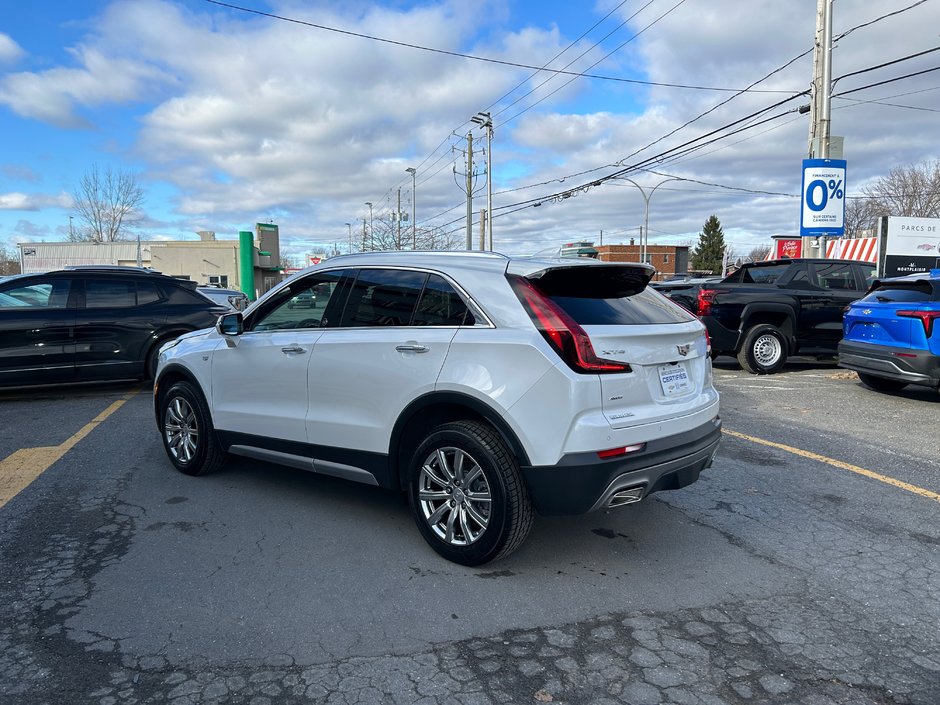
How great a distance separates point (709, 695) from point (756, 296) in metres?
9.44

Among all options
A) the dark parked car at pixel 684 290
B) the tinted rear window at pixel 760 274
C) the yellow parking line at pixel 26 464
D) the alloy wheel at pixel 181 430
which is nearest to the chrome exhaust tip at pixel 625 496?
the alloy wheel at pixel 181 430

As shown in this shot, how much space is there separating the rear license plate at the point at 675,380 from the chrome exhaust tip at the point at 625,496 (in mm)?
563

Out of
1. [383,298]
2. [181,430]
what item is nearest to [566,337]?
[383,298]

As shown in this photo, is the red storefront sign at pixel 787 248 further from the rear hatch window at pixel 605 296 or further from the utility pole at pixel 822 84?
the rear hatch window at pixel 605 296

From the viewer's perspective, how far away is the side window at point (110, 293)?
357 inches

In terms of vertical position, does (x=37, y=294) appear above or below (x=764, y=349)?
above

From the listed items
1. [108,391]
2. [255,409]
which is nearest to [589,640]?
[255,409]

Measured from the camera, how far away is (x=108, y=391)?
954 centimetres

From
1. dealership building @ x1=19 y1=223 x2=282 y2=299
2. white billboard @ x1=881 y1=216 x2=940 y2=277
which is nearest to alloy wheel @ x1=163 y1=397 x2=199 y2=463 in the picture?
white billboard @ x1=881 y1=216 x2=940 y2=277

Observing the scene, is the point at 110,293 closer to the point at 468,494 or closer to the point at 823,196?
the point at 468,494

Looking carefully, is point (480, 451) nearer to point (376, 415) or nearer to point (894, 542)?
point (376, 415)

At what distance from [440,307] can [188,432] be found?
9.04 feet

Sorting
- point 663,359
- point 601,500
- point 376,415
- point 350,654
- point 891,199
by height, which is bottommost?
point 350,654

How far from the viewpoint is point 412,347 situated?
12.6 ft
